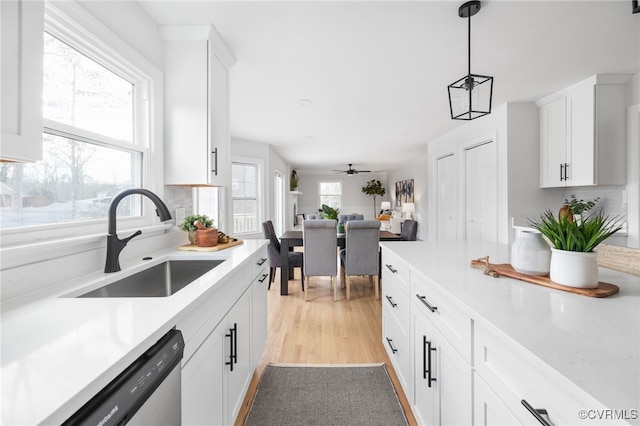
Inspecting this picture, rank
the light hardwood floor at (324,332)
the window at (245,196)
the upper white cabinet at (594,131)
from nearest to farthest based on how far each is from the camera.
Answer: the light hardwood floor at (324,332) → the upper white cabinet at (594,131) → the window at (245,196)

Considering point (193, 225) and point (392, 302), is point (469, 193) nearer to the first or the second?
point (392, 302)

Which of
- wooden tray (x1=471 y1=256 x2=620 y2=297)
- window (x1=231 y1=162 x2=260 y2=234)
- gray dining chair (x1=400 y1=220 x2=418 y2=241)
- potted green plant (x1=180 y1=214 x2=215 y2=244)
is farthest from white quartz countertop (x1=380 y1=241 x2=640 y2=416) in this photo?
window (x1=231 y1=162 x2=260 y2=234)

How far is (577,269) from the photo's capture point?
946mm

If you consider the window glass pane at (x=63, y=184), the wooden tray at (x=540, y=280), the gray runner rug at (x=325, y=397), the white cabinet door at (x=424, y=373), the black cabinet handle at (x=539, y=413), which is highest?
the window glass pane at (x=63, y=184)

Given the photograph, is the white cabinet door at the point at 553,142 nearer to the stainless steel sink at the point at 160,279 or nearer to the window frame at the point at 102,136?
the stainless steel sink at the point at 160,279

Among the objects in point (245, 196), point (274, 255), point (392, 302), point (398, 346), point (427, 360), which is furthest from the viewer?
point (245, 196)

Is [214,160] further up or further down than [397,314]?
further up

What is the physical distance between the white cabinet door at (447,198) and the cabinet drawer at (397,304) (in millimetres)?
3486

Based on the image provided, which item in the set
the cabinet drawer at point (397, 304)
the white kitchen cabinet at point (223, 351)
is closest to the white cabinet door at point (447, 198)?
the cabinet drawer at point (397, 304)

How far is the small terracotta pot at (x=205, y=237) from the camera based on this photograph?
6.16ft

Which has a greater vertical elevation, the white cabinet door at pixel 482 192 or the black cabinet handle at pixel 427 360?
the white cabinet door at pixel 482 192

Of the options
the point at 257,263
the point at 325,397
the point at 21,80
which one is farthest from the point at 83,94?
the point at 325,397

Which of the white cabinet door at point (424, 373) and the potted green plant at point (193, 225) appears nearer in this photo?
the white cabinet door at point (424, 373)

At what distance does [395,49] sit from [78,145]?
2225 millimetres
